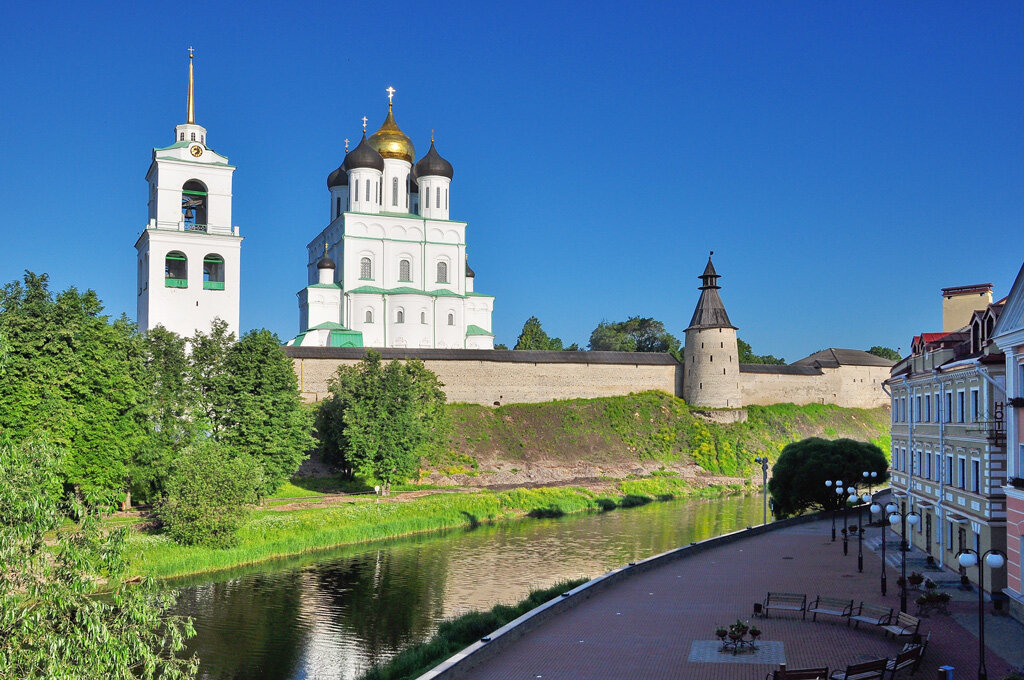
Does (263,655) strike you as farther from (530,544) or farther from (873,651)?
(530,544)

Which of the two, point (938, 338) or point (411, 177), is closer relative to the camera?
point (938, 338)

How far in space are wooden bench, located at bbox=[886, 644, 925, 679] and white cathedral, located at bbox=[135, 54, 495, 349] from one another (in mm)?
33391

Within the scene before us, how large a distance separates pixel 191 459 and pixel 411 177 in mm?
34721

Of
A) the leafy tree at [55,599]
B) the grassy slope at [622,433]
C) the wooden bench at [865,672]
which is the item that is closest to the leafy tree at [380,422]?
the grassy slope at [622,433]

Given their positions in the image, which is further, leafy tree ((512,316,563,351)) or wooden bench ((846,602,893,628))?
leafy tree ((512,316,563,351))

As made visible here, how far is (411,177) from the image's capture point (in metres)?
55.9

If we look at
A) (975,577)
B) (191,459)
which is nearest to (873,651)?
(975,577)

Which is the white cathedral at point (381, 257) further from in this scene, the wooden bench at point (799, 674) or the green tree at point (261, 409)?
the wooden bench at point (799, 674)

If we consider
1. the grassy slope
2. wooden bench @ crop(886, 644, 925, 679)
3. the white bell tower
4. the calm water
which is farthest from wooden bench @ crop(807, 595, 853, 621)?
the white bell tower

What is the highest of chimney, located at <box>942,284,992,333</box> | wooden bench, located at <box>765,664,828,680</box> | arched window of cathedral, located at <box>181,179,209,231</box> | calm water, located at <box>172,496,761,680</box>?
arched window of cathedral, located at <box>181,179,209,231</box>

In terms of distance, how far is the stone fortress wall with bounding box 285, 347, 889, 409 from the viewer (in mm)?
43062

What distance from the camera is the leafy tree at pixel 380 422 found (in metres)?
32.4

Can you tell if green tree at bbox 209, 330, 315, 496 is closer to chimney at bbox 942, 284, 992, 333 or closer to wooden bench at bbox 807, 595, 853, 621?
wooden bench at bbox 807, 595, 853, 621

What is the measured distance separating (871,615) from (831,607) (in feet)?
2.09
